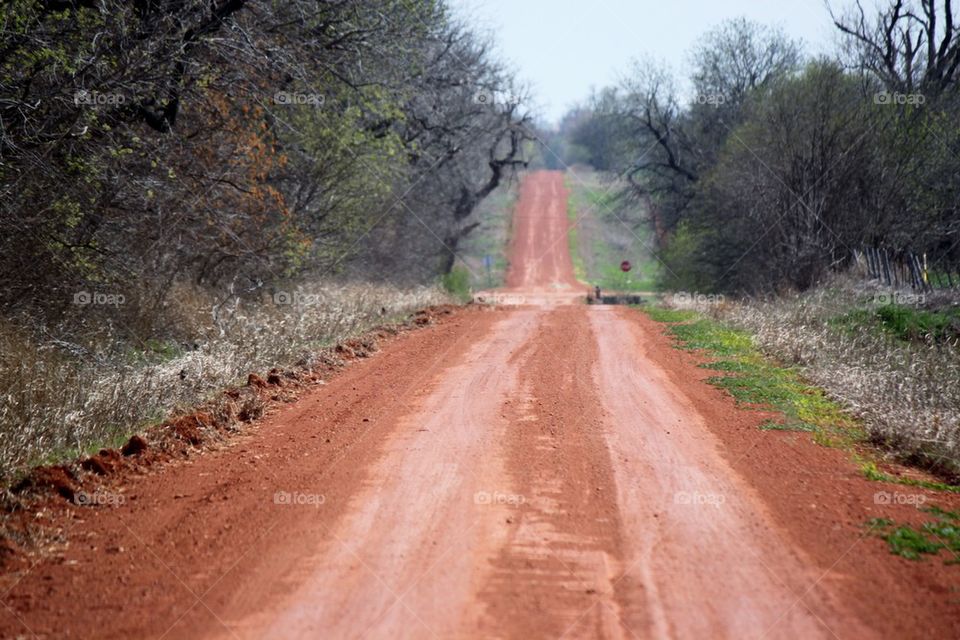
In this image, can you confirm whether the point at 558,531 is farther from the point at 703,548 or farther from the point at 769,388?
the point at 769,388

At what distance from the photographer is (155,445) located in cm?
733

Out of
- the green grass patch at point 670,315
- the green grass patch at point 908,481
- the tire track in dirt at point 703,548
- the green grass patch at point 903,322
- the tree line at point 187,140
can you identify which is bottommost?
the green grass patch at point 908,481

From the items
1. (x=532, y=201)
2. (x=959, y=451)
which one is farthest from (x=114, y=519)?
(x=532, y=201)

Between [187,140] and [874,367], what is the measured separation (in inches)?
407

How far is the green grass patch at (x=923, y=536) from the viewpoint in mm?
5215

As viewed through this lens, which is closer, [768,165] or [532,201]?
[768,165]

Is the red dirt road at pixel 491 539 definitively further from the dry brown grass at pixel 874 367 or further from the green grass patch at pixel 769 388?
the dry brown grass at pixel 874 367

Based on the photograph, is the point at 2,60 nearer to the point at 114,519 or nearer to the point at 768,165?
the point at 114,519

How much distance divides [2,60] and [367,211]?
14.4 metres

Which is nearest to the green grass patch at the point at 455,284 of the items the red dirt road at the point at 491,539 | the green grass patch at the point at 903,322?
the green grass patch at the point at 903,322

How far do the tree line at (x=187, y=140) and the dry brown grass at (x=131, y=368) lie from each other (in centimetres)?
78

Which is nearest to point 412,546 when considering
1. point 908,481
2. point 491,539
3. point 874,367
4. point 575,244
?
point 491,539

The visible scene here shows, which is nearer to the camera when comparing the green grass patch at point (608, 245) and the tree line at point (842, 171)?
the tree line at point (842, 171)

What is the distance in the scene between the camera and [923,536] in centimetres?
548
